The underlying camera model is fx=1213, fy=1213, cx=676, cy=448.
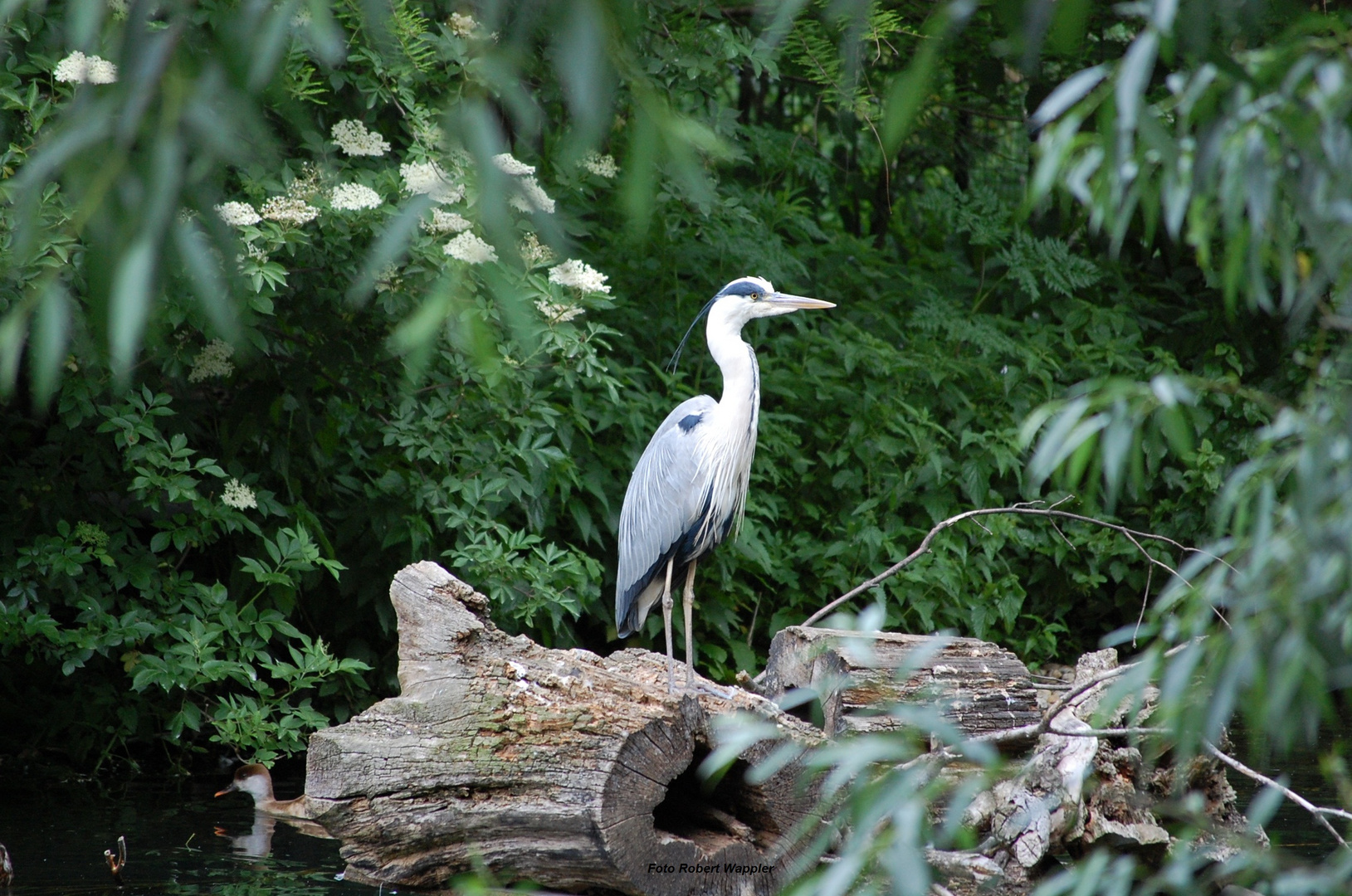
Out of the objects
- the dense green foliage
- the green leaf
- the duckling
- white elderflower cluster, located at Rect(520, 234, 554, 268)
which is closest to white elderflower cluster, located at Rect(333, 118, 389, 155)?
the dense green foliage

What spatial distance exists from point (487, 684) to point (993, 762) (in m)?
2.41

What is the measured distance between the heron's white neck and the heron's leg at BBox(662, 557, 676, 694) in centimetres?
63

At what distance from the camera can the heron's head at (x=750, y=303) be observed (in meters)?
4.61

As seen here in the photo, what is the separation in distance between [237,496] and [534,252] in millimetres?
1529

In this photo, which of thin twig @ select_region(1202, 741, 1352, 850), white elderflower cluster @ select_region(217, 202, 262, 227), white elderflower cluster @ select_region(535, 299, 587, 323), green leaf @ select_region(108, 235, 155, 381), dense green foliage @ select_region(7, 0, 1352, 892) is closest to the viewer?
green leaf @ select_region(108, 235, 155, 381)

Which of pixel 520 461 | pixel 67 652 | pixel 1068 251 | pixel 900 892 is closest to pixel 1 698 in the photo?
pixel 67 652

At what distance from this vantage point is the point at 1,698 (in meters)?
5.44

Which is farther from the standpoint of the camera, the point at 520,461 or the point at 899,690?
the point at 520,461

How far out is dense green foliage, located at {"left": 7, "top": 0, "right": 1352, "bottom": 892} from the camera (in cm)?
109

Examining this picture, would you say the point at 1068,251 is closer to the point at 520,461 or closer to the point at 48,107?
the point at 520,461

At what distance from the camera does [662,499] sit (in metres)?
4.55

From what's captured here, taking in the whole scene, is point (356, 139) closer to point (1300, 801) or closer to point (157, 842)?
point (157, 842)

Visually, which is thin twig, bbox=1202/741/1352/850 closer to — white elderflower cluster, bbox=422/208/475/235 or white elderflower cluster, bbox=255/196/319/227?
white elderflower cluster, bbox=422/208/475/235

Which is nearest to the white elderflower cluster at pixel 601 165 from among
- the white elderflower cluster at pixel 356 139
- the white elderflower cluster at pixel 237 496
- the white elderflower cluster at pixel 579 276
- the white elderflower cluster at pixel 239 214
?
the white elderflower cluster at pixel 579 276
